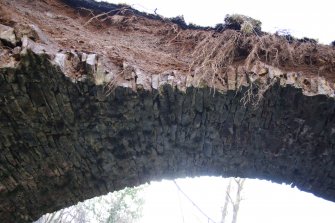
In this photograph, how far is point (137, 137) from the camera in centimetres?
283

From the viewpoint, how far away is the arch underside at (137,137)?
2.49 meters

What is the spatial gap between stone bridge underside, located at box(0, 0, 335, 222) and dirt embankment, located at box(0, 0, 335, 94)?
0.05m

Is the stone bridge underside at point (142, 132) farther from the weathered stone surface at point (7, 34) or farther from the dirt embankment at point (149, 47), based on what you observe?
the weathered stone surface at point (7, 34)

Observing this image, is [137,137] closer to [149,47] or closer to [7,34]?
[149,47]

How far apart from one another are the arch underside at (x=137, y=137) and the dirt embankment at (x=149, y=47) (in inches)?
5.5

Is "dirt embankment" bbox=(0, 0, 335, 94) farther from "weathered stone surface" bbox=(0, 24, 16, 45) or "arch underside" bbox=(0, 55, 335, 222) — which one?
"arch underside" bbox=(0, 55, 335, 222)

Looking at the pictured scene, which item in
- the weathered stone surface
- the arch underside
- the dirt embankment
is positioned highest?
the dirt embankment

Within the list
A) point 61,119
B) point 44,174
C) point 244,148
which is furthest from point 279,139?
point 44,174

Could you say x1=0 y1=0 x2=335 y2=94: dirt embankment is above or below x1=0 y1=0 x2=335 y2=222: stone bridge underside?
above

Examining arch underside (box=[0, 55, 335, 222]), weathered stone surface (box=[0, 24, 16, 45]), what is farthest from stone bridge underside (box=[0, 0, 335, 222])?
weathered stone surface (box=[0, 24, 16, 45])

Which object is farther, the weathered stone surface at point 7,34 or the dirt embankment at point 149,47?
the dirt embankment at point 149,47

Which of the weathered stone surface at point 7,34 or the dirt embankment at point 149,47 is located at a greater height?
the dirt embankment at point 149,47

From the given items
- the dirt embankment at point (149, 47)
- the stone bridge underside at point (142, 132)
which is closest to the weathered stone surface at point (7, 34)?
the dirt embankment at point (149, 47)

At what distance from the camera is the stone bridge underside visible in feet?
8.09
